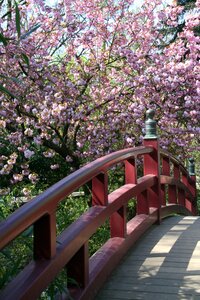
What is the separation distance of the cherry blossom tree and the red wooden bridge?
7.36 ft

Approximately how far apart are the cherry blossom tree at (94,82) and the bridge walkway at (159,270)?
318cm

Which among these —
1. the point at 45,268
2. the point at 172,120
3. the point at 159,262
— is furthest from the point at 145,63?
the point at 45,268

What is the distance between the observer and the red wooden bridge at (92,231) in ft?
7.34

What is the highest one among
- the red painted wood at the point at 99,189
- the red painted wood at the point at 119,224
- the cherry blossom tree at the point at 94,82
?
the cherry blossom tree at the point at 94,82

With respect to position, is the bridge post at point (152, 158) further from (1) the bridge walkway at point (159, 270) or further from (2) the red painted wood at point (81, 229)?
(1) the bridge walkway at point (159, 270)

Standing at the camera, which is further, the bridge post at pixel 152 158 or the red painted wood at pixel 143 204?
the bridge post at pixel 152 158

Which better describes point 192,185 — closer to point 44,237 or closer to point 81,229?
point 81,229

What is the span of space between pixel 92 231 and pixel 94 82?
5.19 m

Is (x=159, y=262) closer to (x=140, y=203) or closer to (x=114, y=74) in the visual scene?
(x=140, y=203)

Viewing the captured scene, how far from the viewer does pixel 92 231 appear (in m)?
3.12

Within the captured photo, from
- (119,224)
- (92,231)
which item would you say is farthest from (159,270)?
(92,231)

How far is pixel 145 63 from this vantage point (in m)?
7.77

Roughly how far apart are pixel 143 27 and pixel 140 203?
4.31 m

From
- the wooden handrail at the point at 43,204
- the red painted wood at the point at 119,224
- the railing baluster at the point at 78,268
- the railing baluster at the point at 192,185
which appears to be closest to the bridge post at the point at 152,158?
the red painted wood at the point at 119,224
